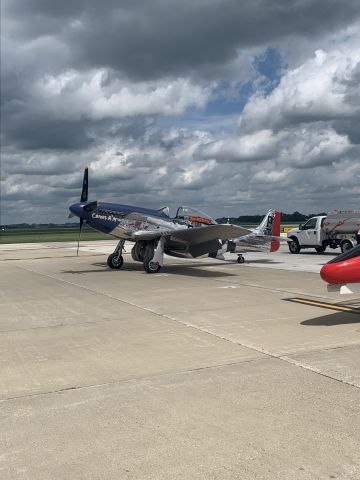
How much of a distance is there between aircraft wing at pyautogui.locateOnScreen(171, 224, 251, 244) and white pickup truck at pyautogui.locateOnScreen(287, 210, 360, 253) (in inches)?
329

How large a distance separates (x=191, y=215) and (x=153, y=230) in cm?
163

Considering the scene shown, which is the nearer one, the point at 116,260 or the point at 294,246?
the point at 116,260

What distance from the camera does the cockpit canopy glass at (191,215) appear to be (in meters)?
18.2

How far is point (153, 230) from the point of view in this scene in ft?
58.3

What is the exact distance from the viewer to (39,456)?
341cm

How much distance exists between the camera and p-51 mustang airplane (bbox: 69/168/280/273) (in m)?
16.8

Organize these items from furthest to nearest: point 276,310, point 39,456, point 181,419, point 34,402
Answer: point 276,310 → point 34,402 → point 181,419 → point 39,456

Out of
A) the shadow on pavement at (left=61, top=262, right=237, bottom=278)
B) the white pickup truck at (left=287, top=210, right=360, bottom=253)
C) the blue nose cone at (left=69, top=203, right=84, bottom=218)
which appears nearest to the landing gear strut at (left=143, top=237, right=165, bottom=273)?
the shadow on pavement at (left=61, top=262, right=237, bottom=278)

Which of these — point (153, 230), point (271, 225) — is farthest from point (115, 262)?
point (271, 225)

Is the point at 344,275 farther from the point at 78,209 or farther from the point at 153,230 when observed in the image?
the point at 78,209

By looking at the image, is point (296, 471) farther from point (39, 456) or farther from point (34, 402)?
point (34, 402)

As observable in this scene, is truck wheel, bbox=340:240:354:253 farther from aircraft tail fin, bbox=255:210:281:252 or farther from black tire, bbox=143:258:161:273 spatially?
black tire, bbox=143:258:161:273

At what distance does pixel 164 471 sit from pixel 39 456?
95 centimetres

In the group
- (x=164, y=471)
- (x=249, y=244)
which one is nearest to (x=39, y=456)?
(x=164, y=471)
